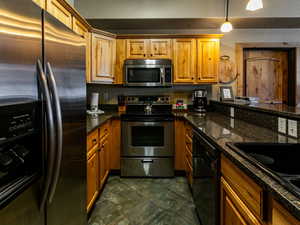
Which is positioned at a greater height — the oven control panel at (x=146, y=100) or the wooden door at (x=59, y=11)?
the wooden door at (x=59, y=11)

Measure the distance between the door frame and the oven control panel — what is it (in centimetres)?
132

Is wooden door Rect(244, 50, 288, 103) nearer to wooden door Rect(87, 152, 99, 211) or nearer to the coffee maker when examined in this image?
the coffee maker

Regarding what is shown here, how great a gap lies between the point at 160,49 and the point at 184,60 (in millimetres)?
410

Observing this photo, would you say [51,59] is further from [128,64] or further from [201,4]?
[201,4]

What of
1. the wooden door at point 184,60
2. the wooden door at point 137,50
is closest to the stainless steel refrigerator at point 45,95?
the wooden door at point 137,50

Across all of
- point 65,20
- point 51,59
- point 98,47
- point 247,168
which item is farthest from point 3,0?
point 98,47

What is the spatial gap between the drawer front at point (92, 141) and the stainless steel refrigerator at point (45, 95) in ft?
1.86

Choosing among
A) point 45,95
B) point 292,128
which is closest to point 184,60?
point 292,128

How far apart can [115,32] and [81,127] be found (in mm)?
2814

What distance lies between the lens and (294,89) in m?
4.03

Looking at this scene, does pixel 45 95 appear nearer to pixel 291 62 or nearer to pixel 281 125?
pixel 281 125

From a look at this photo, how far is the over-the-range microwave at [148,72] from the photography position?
3529 mm

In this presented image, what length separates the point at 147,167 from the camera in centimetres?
327

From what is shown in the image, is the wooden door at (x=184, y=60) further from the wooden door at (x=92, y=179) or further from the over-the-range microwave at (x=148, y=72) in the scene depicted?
the wooden door at (x=92, y=179)
